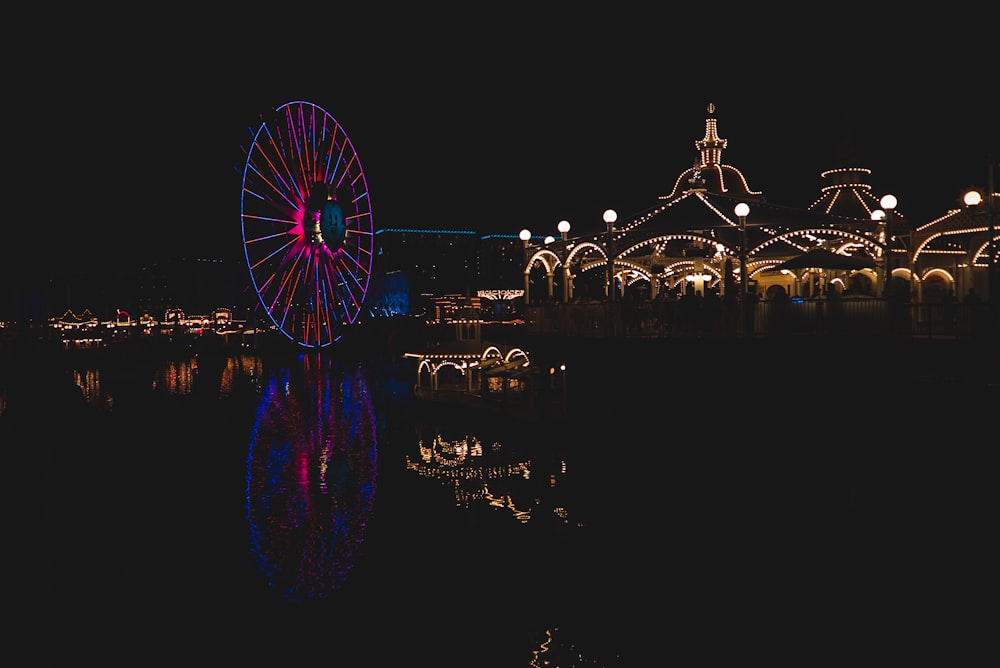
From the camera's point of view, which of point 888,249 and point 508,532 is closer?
point 508,532

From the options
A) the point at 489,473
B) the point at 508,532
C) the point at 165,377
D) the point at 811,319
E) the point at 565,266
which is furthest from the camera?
the point at 165,377

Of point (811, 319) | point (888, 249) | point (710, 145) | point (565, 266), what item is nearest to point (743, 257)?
point (811, 319)

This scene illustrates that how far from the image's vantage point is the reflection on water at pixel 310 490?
27.2 feet

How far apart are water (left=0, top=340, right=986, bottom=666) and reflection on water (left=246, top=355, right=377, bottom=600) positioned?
48mm

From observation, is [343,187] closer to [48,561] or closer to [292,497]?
[292,497]

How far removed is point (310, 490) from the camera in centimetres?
1159

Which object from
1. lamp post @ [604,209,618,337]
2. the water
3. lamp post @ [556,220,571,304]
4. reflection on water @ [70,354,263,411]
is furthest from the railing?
reflection on water @ [70,354,263,411]

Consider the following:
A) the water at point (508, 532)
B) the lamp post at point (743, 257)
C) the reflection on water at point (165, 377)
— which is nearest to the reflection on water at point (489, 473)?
the water at point (508, 532)

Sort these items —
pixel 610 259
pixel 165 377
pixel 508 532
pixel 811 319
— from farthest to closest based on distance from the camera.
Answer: pixel 165 377 → pixel 610 259 → pixel 811 319 → pixel 508 532

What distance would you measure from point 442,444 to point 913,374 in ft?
28.3

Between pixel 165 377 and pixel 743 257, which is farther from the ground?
pixel 743 257

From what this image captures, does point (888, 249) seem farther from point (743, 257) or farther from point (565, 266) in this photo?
point (565, 266)

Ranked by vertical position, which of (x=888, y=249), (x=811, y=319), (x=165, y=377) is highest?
(x=888, y=249)

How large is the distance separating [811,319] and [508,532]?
1086 centimetres
